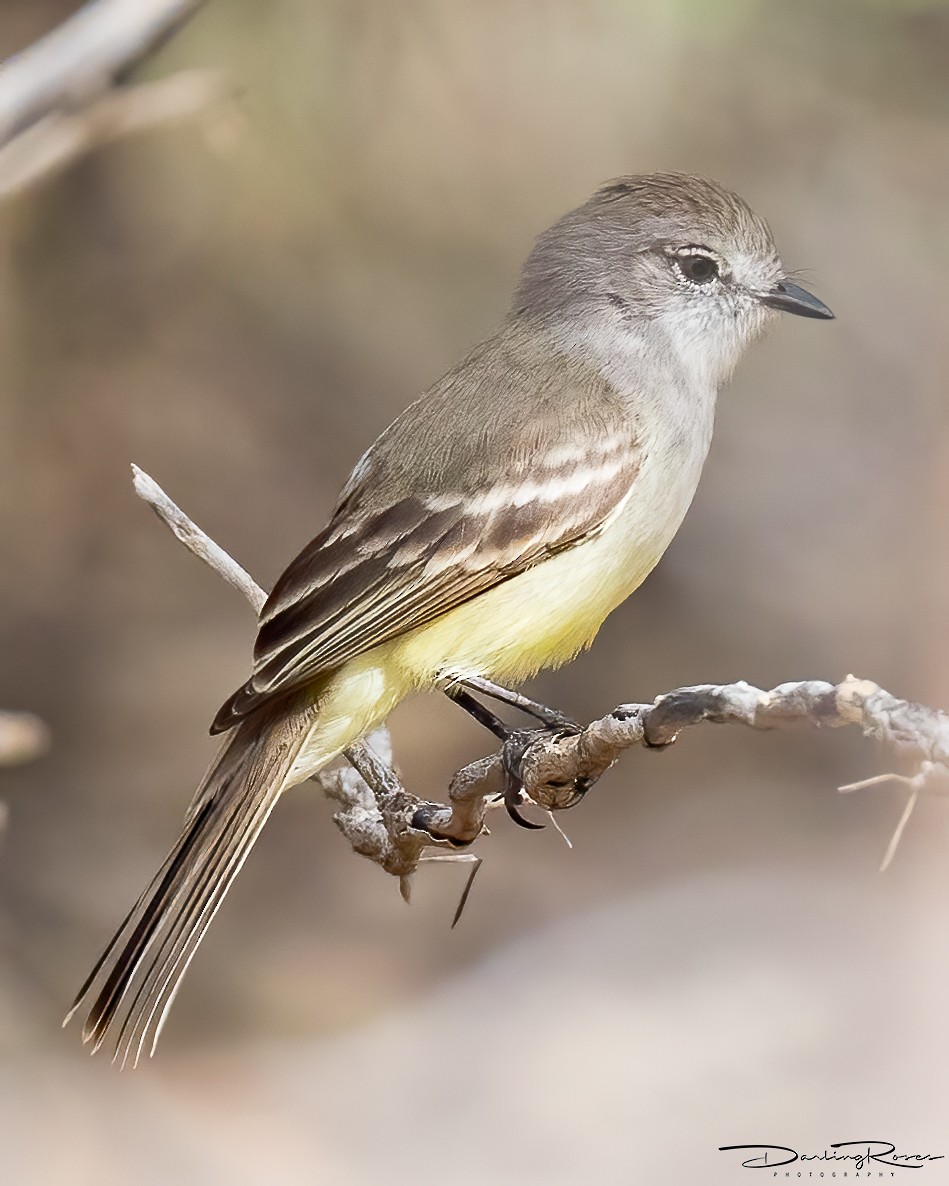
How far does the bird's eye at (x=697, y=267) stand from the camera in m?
1.15

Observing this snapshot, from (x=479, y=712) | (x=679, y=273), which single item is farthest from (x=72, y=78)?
(x=479, y=712)

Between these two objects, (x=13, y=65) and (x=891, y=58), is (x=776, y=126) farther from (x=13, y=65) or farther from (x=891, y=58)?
(x=13, y=65)

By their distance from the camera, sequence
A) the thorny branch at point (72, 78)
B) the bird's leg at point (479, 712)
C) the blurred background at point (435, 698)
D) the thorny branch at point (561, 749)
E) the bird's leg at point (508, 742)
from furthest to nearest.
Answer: the blurred background at point (435, 698)
the thorny branch at point (72, 78)
the bird's leg at point (479, 712)
the bird's leg at point (508, 742)
the thorny branch at point (561, 749)

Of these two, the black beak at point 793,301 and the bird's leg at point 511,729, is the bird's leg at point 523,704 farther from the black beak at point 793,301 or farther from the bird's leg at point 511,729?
the black beak at point 793,301

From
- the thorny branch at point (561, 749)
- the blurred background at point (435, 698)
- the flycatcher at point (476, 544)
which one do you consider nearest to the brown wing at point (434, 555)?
the flycatcher at point (476, 544)

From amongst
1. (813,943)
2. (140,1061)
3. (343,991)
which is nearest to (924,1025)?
(813,943)

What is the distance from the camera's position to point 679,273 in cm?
116

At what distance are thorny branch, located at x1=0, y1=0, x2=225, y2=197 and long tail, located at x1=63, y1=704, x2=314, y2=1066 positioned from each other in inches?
22.6

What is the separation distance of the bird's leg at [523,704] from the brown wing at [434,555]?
0.08 metres

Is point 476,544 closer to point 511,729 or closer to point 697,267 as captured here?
point 511,729

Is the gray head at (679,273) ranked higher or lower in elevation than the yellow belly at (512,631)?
higher

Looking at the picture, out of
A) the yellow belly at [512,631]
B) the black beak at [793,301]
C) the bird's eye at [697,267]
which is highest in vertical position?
the bird's eye at [697,267]

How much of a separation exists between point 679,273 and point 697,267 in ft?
0.05

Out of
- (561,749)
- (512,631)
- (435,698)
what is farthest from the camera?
(435,698)
